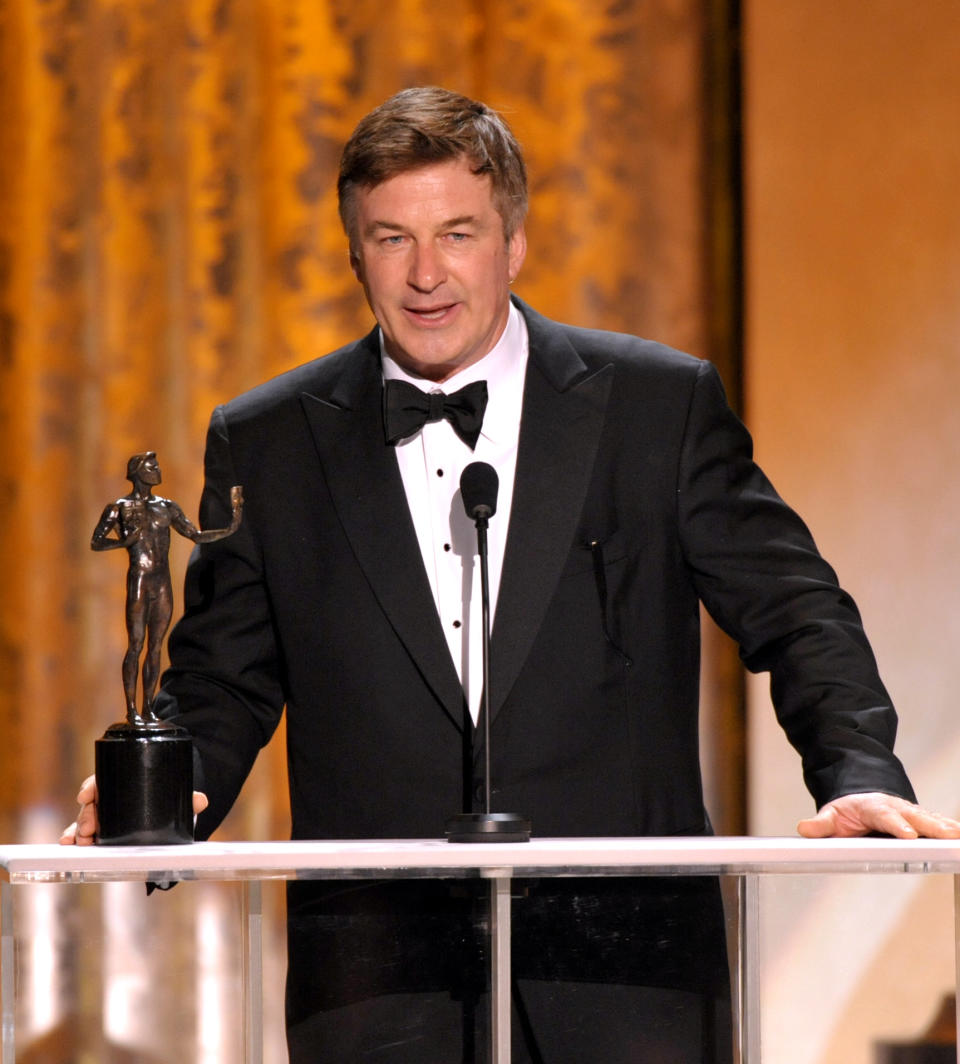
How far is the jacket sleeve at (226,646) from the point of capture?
6.75 ft

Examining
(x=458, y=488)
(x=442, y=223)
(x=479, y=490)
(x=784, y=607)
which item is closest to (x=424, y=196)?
(x=442, y=223)

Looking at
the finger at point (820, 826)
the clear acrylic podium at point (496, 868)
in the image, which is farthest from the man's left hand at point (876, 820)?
the clear acrylic podium at point (496, 868)

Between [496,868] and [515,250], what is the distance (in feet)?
3.42

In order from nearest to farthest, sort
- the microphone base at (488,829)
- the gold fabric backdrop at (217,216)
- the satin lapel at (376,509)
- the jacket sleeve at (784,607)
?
1. the microphone base at (488,829)
2. the jacket sleeve at (784,607)
3. the satin lapel at (376,509)
4. the gold fabric backdrop at (217,216)

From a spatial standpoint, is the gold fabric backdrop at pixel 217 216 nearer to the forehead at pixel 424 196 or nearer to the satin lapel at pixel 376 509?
the satin lapel at pixel 376 509

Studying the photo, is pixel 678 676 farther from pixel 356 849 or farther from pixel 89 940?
pixel 89 940

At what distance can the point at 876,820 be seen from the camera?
64.7 inches

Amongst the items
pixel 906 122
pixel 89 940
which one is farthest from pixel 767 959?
pixel 906 122

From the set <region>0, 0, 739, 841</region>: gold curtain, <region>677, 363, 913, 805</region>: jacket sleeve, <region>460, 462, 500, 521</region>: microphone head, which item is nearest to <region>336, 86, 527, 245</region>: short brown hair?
<region>677, 363, 913, 805</region>: jacket sleeve

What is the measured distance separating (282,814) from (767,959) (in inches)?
97.6

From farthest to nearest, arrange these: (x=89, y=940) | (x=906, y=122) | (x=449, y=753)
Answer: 1. (x=906, y=122)
2. (x=449, y=753)
3. (x=89, y=940)

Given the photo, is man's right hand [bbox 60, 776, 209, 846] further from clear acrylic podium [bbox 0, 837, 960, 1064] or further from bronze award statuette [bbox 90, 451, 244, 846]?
clear acrylic podium [bbox 0, 837, 960, 1064]

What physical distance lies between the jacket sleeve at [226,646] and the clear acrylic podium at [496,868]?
0.57m

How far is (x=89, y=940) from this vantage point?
1.42 meters
